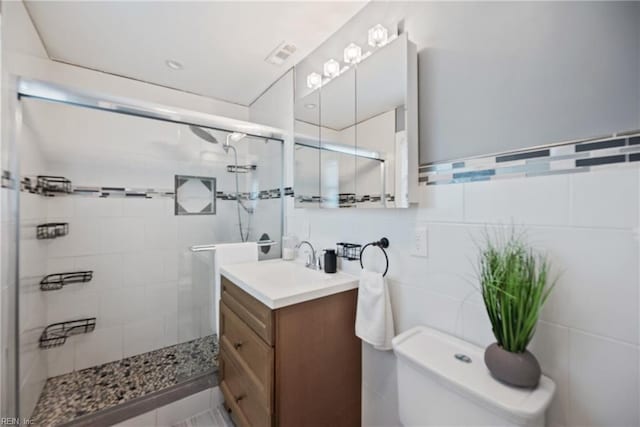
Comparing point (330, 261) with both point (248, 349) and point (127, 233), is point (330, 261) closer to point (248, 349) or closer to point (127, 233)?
point (248, 349)

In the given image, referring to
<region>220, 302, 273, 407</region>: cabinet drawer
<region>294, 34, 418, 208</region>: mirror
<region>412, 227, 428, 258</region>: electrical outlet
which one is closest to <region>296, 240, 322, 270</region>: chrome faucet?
<region>294, 34, 418, 208</region>: mirror

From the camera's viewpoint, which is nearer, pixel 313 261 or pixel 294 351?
pixel 294 351

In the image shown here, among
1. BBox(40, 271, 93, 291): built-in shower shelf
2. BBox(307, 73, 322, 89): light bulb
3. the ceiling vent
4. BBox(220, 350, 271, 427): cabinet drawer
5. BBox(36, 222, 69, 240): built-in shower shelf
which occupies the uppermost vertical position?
the ceiling vent

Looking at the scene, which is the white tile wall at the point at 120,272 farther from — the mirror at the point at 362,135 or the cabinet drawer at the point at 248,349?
the mirror at the point at 362,135

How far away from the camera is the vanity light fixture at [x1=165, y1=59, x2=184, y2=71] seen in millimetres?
1835

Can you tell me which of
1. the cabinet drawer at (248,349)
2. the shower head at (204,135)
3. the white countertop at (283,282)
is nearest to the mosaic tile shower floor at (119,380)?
the cabinet drawer at (248,349)

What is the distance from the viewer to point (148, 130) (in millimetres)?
2035

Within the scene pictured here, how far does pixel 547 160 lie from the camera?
2.47 feet

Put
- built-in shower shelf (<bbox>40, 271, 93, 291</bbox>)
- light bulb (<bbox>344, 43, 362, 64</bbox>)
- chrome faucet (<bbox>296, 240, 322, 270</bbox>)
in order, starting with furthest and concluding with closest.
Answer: built-in shower shelf (<bbox>40, 271, 93, 291</bbox>), chrome faucet (<bbox>296, 240, 322, 270</bbox>), light bulb (<bbox>344, 43, 362, 64</bbox>)

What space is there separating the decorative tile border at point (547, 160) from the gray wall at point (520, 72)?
26 mm

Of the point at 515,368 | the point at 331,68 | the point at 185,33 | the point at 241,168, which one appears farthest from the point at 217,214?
the point at 515,368

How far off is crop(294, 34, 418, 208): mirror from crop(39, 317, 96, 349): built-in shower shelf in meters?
1.77

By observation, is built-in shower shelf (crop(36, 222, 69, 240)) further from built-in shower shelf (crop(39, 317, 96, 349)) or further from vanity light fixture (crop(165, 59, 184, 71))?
vanity light fixture (crop(165, 59, 184, 71))

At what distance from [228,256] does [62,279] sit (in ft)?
3.90
